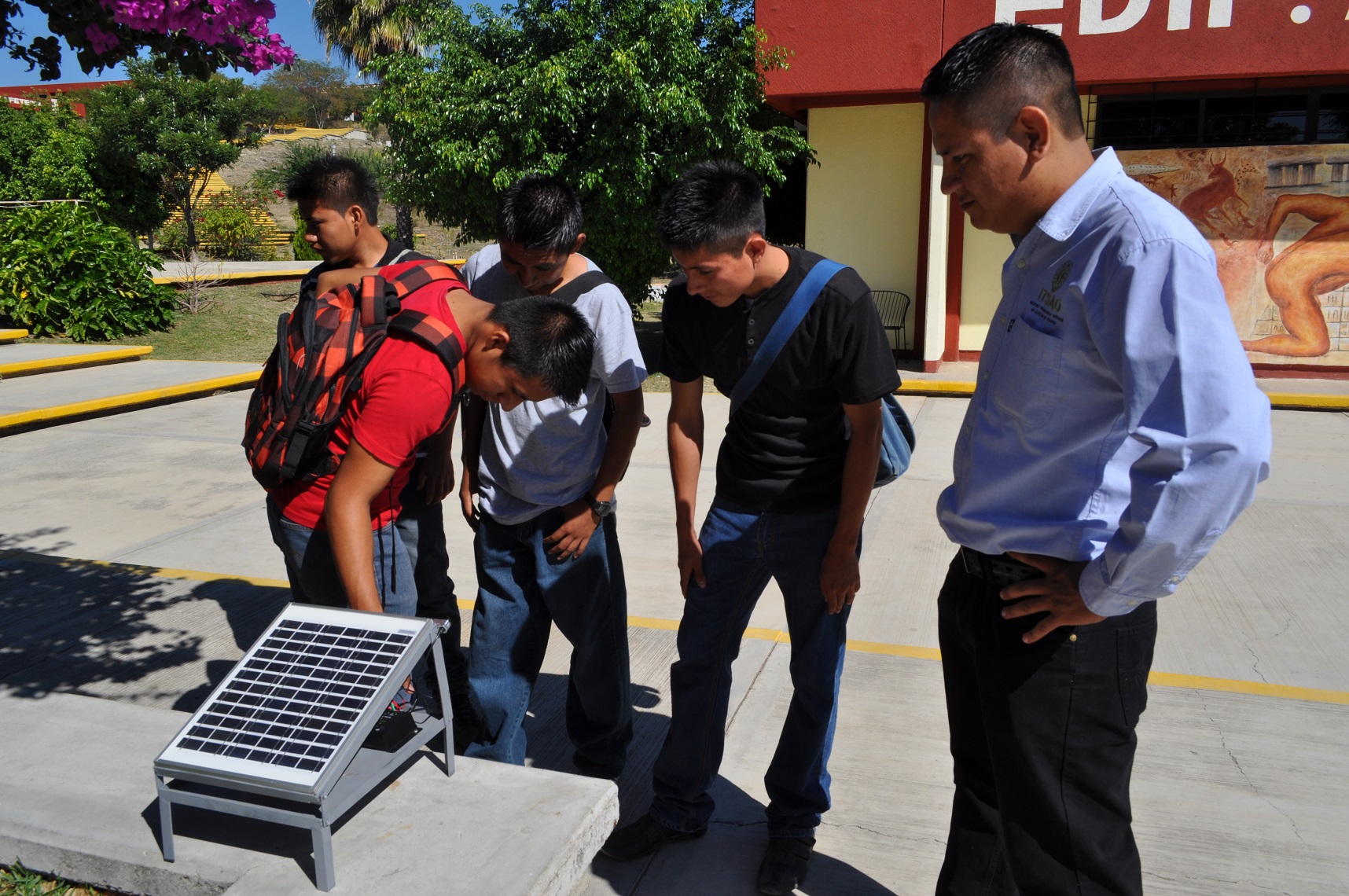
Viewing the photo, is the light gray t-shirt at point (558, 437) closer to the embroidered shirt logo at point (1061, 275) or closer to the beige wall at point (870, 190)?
the embroidered shirt logo at point (1061, 275)

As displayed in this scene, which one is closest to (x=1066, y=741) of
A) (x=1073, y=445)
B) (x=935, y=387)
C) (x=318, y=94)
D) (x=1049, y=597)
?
(x=1049, y=597)

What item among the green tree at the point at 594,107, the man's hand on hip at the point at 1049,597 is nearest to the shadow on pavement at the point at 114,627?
the man's hand on hip at the point at 1049,597

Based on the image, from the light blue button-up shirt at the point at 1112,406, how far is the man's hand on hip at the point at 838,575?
602mm

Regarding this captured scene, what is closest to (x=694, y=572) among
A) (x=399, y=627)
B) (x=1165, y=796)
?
(x=399, y=627)

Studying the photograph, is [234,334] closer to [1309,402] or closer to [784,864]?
[1309,402]

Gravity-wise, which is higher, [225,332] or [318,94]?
[318,94]

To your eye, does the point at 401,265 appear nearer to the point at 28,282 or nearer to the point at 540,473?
the point at 540,473

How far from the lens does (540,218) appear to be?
2.90 meters

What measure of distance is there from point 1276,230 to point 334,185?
1048cm

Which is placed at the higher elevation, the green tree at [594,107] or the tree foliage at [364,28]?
the tree foliage at [364,28]

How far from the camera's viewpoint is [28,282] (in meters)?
13.5

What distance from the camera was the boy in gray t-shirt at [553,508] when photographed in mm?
2895

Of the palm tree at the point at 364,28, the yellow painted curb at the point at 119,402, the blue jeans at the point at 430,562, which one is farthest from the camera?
the palm tree at the point at 364,28

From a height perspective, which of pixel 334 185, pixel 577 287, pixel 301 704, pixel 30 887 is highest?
pixel 334 185
